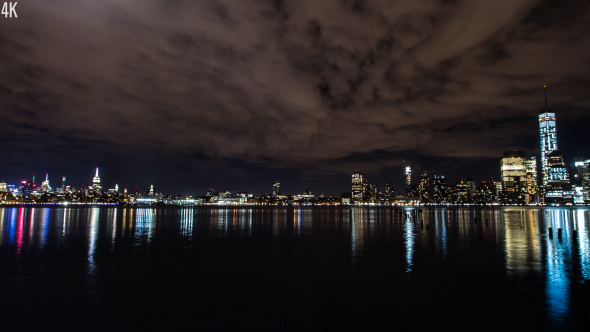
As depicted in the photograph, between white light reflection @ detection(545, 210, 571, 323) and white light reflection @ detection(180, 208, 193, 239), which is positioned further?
white light reflection @ detection(180, 208, 193, 239)

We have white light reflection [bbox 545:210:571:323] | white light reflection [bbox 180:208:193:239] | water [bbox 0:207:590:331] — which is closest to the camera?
water [bbox 0:207:590:331]

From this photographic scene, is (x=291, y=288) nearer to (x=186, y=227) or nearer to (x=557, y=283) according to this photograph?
(x=557, y=283)

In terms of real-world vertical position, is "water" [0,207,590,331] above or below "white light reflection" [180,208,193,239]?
above

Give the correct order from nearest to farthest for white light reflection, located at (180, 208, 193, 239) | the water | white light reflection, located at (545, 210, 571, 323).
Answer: the water
white light reflection, located at (545, 210, 571, 323)
white light reflection, located at (180, 208, 193, 239)

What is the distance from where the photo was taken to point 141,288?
14727 millimetres

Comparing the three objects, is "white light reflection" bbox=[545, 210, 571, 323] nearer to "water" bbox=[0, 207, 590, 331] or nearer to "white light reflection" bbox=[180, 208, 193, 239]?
"water" bbox=[0, 207, 590, 331]

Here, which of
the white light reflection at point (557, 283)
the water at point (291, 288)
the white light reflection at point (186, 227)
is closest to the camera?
the water at point (291, 288)

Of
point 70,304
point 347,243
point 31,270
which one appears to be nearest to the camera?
point 70,304

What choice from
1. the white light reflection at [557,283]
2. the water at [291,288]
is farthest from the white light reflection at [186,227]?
the white light reflection at [557,283]

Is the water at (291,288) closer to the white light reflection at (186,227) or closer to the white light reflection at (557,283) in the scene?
the white light reflection at (557,283)

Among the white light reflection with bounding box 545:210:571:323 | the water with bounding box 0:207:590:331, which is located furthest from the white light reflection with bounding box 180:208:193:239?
the white light reflection with bounding box 545:210:571:323

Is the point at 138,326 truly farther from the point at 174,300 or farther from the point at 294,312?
the point at 294,312

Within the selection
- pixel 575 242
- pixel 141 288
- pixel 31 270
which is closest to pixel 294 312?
pixel 141 288

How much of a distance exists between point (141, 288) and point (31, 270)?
790 centimetres
